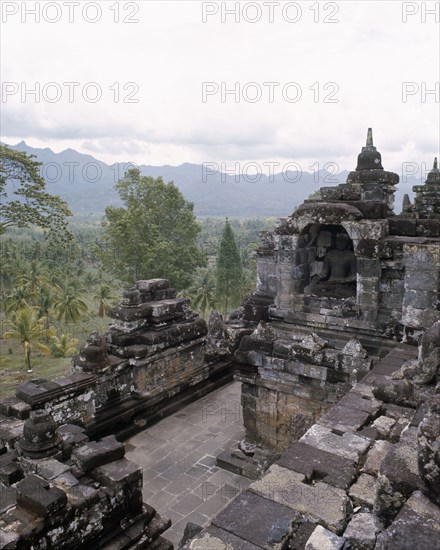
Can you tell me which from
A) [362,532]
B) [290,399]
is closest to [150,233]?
[290,399]

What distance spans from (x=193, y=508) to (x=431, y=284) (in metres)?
5.32

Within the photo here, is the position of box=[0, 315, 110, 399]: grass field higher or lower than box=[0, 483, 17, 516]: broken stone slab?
lower

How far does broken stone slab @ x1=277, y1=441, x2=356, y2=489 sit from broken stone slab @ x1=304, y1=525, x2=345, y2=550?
80cm

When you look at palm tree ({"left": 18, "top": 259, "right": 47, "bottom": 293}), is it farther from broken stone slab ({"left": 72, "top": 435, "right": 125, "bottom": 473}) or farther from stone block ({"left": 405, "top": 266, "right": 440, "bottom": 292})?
stone block ({"left": 405, "top": 266, "right": 440, "bottom": 292})

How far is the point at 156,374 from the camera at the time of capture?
9305 millimetres

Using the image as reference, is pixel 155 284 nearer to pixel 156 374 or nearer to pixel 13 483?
pixel 156 374

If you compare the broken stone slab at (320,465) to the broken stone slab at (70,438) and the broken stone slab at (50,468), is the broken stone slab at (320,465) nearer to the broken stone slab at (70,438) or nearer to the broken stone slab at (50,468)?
the broken stone slab at (50,468)

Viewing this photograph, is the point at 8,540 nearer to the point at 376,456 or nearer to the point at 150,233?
the point at 376,456

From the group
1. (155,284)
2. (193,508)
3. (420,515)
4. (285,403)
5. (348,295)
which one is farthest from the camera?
(155,284)

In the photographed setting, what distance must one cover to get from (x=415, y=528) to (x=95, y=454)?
4.13 m

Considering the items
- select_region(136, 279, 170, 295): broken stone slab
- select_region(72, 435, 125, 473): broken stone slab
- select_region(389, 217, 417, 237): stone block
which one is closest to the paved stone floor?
select_region(72, 435, 125, 473): broken stone slab

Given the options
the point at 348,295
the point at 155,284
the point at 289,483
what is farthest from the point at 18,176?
the point at 289,483

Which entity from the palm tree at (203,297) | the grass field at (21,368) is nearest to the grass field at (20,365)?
the grass field at (21,368)

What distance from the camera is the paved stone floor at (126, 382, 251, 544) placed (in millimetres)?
7090
